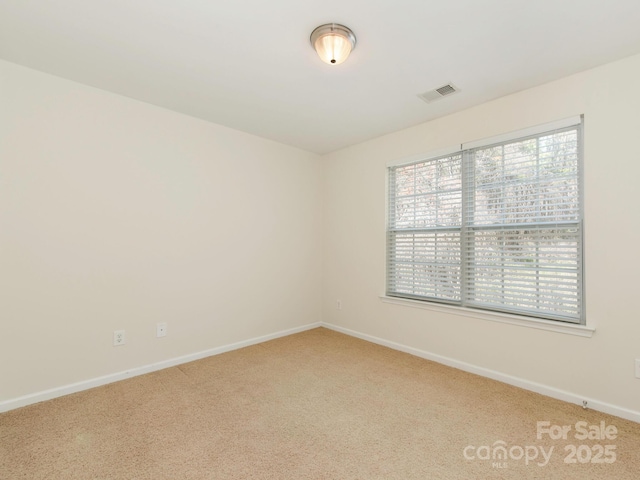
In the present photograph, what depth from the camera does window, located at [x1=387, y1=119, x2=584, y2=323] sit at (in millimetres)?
2301

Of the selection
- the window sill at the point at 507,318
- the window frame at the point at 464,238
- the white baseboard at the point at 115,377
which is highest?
the window frame at the point at 464,238

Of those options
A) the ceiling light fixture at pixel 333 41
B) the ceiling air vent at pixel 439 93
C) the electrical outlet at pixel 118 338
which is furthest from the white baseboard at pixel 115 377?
the ceiling air vent at pixel 439 93

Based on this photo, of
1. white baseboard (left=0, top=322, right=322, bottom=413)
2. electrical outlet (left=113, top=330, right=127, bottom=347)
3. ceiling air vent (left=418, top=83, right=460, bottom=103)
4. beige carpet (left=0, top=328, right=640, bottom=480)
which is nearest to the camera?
beige carpet (left=0, top=328, right=640, bottom=480)

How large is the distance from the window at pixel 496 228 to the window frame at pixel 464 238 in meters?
0.01

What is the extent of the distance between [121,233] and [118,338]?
2.91ft

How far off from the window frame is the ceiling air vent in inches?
20.6

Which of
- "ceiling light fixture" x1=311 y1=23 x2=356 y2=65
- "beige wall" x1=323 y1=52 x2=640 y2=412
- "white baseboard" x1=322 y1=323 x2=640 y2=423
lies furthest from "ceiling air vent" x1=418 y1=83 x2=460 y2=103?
"white baseboard" x1=322 y1=323 x2=640 y2=423

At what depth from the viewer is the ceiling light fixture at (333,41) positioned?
1.78m

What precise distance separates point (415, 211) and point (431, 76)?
1366 mm

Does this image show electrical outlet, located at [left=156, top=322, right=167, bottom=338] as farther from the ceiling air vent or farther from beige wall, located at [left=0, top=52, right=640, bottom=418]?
the ceiling air vent

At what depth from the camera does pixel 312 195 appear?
163 inches

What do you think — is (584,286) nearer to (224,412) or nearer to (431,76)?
(431,76)

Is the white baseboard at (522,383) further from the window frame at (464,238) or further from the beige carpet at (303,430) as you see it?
the window frame at (464,238)

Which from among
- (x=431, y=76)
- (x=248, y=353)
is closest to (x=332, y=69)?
(x=431, y=76)
